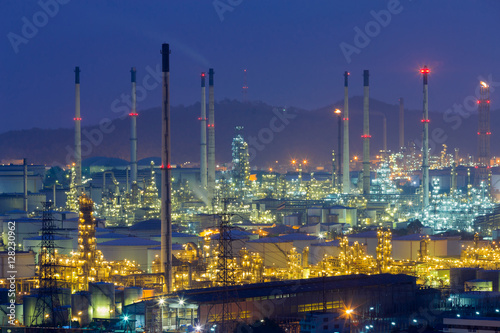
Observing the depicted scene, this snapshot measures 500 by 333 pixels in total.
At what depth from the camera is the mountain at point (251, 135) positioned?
357 ft

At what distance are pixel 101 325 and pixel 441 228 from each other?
29104 mm

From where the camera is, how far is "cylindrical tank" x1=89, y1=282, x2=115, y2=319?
2052 centimetres

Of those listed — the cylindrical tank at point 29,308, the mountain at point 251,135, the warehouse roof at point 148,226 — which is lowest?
the cylindrical tank at point 29,308

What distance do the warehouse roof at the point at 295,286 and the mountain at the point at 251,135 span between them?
81.6m

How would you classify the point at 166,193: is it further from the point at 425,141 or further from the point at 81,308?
the point at 425,141

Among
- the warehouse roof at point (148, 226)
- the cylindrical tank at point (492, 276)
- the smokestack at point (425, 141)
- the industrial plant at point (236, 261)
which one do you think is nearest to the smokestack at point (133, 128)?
the industrial plant at point (236, 261)

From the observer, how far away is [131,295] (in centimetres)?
2147

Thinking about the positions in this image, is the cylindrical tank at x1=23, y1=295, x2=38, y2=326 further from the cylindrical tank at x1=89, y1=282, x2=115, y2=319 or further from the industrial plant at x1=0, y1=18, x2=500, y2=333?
the cylindrical tank at x1=89, y1=282, x2=115, y2=319

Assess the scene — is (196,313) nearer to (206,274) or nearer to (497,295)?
(206,274)

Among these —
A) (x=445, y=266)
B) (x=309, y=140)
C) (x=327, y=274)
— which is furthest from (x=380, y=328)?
(x=309, y=140)

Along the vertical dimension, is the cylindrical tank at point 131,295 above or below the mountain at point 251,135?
below

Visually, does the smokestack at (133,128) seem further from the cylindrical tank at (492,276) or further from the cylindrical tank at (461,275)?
the cylindrical tank at (492,276)

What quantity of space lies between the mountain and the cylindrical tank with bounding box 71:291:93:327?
83558 mm

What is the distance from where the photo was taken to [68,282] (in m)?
23.3
